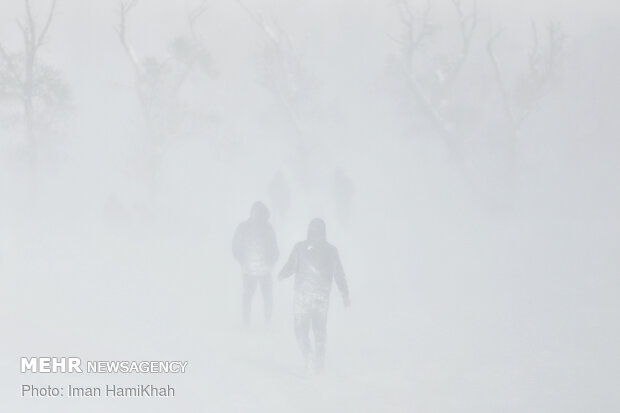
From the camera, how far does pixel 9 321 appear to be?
11.6 metres

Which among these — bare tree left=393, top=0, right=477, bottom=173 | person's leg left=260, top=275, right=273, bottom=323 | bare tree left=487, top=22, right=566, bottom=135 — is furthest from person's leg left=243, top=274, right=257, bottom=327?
bare tree left=487, top=22, right=566, bottom=135

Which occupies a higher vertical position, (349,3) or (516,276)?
(349,3)

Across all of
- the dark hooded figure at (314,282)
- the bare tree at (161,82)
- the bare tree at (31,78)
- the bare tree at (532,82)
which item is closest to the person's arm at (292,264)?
the dark hooded figure at (314,282)

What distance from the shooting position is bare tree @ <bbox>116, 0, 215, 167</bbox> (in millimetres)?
29562

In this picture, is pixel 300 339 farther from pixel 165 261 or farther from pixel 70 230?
pixel 70 230

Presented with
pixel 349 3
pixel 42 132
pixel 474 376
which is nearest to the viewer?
pixel 474 376

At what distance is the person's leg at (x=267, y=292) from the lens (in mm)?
12758

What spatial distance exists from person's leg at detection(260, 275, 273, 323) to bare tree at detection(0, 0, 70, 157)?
51.6 ft

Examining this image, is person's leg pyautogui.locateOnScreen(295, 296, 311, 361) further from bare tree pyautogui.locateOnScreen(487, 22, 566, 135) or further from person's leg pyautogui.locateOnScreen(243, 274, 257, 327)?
bare tree pyautogui.locateOnScreen(487, 22, 566, 135)

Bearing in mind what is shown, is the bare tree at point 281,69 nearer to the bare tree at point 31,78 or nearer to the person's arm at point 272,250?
the bare tree at point 31,78

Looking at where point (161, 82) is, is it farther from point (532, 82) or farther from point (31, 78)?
point (532, 82)

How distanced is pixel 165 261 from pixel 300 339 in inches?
450

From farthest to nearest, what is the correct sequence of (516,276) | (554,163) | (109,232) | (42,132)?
(554,163), (42,132), (109,232), (516,276)

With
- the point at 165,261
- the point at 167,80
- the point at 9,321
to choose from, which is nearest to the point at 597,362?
the point at 9,321
